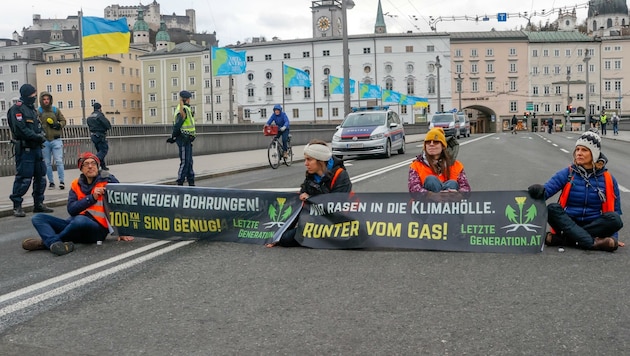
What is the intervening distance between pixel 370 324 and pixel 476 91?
368 feet

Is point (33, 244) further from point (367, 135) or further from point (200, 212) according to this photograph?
point (367, 135)

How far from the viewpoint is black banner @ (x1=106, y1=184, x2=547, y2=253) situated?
6.55 meters

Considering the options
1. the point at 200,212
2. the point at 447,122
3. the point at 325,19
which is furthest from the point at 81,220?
the point at 325,19

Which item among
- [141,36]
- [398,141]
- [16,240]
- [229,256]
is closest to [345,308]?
[229,256]

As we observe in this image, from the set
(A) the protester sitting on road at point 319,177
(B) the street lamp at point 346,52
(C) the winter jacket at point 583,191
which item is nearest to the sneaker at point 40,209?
(A) the protester sitting on road at point 319,177

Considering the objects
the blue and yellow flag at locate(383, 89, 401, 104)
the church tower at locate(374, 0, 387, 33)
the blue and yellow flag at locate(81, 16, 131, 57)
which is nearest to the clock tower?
the church tower at locate(374, 0, 387, 33)

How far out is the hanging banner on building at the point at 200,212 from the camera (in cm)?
716

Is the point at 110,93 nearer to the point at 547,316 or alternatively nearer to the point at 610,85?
the point at 610,85

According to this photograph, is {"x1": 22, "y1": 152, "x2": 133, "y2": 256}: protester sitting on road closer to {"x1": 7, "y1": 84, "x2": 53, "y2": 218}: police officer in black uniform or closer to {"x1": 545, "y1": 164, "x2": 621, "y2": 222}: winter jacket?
{"x1": 7, "y1": 84, "x2": 53, "y2": 218}: police officer in black uniform

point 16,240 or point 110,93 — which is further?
point 110,93

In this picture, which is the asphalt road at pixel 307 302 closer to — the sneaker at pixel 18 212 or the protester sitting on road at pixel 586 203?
the protester sitting on road at pixel 586 203

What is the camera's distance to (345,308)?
4.61m

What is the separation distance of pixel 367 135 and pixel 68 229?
16.0 metres

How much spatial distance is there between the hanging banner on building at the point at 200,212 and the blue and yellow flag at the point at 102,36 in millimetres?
12559
